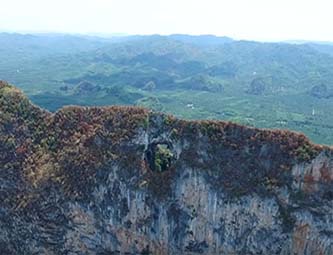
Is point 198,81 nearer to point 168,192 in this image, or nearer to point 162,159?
point 162,159

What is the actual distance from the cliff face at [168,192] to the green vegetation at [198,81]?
133ft

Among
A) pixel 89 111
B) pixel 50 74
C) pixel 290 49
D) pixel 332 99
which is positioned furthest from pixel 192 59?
pixel 89 111

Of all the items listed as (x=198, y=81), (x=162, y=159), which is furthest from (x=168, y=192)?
(x=198, y=81)

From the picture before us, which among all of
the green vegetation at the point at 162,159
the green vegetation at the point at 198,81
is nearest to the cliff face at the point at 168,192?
the green vegetation at the point at 162,159

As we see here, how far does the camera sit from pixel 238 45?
192875 mm

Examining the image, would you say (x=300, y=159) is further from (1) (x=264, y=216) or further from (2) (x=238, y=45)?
(2) (x=238, y=45)

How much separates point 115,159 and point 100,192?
5.94ft

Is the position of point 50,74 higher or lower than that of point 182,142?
lower

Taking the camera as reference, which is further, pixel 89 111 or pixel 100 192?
pixel 89 111

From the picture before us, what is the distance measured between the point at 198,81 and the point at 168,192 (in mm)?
89859

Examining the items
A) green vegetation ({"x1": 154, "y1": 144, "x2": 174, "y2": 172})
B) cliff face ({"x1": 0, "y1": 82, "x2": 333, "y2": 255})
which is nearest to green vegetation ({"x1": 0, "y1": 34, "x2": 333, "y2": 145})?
cliff face ({"x1": 0, "y1": 82, "x2": 333, "y2": 255})

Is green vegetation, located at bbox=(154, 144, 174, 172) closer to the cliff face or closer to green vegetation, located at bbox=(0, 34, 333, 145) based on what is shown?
the cliff face

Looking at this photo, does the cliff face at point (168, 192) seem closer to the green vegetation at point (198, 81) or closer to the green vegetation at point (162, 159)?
the green vegetation at point (162, 159)

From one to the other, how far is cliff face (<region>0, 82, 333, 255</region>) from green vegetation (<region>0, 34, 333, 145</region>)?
4047 centimetres
